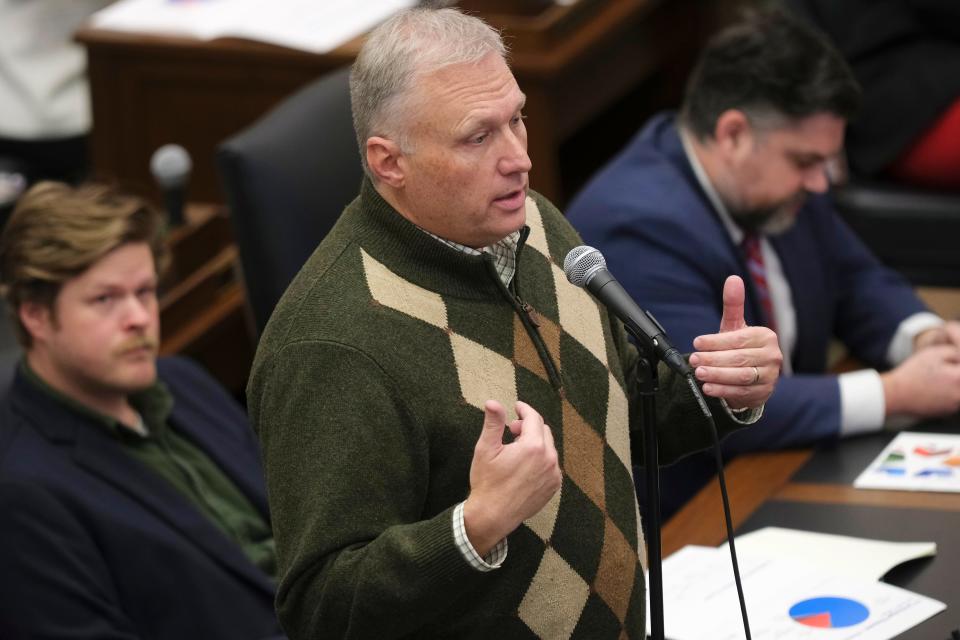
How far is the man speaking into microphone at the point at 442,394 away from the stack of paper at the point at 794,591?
10.7 inches

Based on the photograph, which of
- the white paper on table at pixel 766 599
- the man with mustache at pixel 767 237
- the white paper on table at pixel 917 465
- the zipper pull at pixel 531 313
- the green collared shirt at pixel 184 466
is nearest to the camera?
the zipper pull at pixel 531 313

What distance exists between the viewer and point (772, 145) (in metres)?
2.49

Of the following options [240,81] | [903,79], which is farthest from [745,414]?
[240,81]

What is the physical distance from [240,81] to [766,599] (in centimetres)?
221

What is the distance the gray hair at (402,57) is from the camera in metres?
1.43

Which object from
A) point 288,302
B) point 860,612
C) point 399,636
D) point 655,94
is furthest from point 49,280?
point 655,94

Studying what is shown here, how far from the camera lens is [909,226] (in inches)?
139

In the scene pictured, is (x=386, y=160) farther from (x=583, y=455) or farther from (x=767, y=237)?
(x=767, y=237)

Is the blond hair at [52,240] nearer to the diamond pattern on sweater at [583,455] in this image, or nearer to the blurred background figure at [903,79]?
the diamond pattern on sweater at [583,455]

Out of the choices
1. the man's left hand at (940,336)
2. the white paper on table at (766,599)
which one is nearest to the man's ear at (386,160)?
the white paper on table at (766,599)

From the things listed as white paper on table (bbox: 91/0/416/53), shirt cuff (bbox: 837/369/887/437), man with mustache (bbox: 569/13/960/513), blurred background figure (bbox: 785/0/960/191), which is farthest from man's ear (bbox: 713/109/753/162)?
white paper on table (bbox: 91/0/416/53)

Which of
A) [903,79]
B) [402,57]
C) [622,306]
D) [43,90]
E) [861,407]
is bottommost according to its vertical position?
[43,90]

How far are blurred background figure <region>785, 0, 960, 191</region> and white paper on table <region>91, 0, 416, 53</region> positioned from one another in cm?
102

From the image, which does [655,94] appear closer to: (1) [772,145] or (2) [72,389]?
(1) [772,145]
